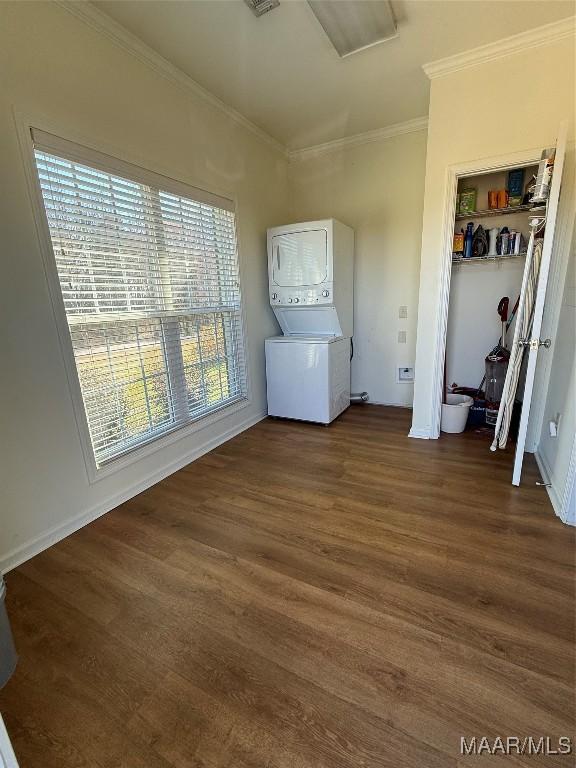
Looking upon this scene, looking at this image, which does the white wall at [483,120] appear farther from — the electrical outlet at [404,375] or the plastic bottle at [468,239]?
the electrical outlet at [404,375]

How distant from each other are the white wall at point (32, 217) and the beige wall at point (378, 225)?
1.55 metres

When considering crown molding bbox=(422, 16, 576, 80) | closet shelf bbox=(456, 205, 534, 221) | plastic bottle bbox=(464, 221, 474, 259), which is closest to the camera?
crown molding bbox=(422, 16, 576, 80)

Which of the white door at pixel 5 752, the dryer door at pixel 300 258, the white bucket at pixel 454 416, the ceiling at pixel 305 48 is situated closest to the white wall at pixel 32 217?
the ceiling at pixel 305 48

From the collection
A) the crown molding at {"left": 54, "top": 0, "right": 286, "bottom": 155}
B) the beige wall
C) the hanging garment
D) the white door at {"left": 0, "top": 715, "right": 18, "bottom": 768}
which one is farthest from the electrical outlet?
the white door at {"left": 0, "top": 715, "right": 18, "bottom": 768}

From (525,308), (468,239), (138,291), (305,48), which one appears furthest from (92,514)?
(468,239)

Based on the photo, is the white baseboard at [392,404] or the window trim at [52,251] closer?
the window trim at [52,251]

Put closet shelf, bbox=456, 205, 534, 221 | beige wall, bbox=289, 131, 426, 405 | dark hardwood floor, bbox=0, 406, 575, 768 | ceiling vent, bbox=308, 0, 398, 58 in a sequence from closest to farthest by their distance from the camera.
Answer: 1. dark hardwood floor, bbox=0, 406, 575, 768
2. ceiling vent, bbox=308, 0, 398, 58
3. closet shelf, bbox=456, 205, 534, 221
4. beige wall, bbox=289, 131, 426, 405

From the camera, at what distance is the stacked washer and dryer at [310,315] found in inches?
119

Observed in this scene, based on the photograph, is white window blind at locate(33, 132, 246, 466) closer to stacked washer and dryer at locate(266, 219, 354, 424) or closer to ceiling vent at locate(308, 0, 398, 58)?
stacked washer and dryer at locate(266, 219, 354, 424)

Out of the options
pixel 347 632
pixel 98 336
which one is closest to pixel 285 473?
pixel 347 632

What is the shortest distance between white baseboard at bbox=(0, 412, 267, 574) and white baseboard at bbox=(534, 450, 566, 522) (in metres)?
2.36

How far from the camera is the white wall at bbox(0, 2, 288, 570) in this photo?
155cm

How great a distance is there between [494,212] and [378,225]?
105cm

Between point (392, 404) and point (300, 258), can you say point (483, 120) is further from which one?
point (392, 404)
